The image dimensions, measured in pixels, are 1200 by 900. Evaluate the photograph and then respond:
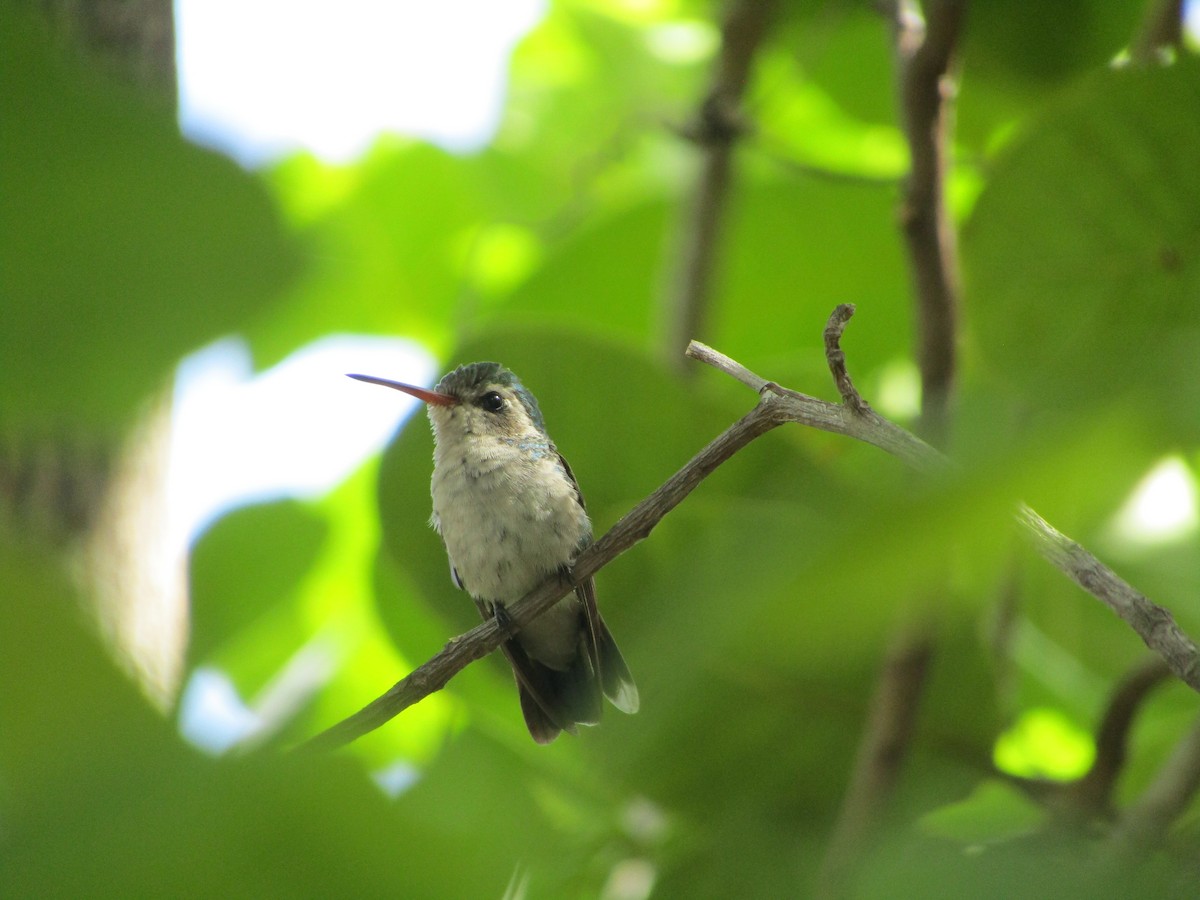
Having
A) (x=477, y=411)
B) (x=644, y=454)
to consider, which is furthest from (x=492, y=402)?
(x=644, y=454)

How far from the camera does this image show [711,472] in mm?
1193

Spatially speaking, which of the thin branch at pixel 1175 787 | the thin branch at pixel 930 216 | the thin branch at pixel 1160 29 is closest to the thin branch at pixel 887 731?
the thin branch at pixel 1175 787

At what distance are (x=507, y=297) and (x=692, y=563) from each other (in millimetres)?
2288

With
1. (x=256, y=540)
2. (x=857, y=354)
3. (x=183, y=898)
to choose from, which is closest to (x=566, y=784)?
(x=256, y=540)

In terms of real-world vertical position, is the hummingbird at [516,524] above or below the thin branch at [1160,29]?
below

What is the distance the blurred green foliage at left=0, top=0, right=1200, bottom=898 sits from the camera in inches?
14.5

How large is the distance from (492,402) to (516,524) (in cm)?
32

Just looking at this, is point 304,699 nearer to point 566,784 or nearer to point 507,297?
point 566,784

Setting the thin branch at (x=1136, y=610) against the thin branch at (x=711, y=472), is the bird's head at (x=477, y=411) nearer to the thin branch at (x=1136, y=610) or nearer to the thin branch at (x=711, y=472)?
the thin branch at (x=711, y=472)

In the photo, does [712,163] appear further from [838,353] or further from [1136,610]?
[1136,610]

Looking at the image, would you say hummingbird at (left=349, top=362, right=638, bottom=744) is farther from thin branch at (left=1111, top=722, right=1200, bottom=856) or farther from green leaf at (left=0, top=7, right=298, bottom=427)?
green leaf at (left=0, top=7, right=298, bottom=427)

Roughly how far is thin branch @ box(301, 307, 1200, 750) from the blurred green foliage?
52 millimetres

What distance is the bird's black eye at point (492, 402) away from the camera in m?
2.81

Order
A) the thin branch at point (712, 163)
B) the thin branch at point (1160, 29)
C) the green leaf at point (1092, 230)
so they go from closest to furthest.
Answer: the green leaf at point (1092, 230), the thin branch at point (1160, 29), the thin branch at point (712, 163)
